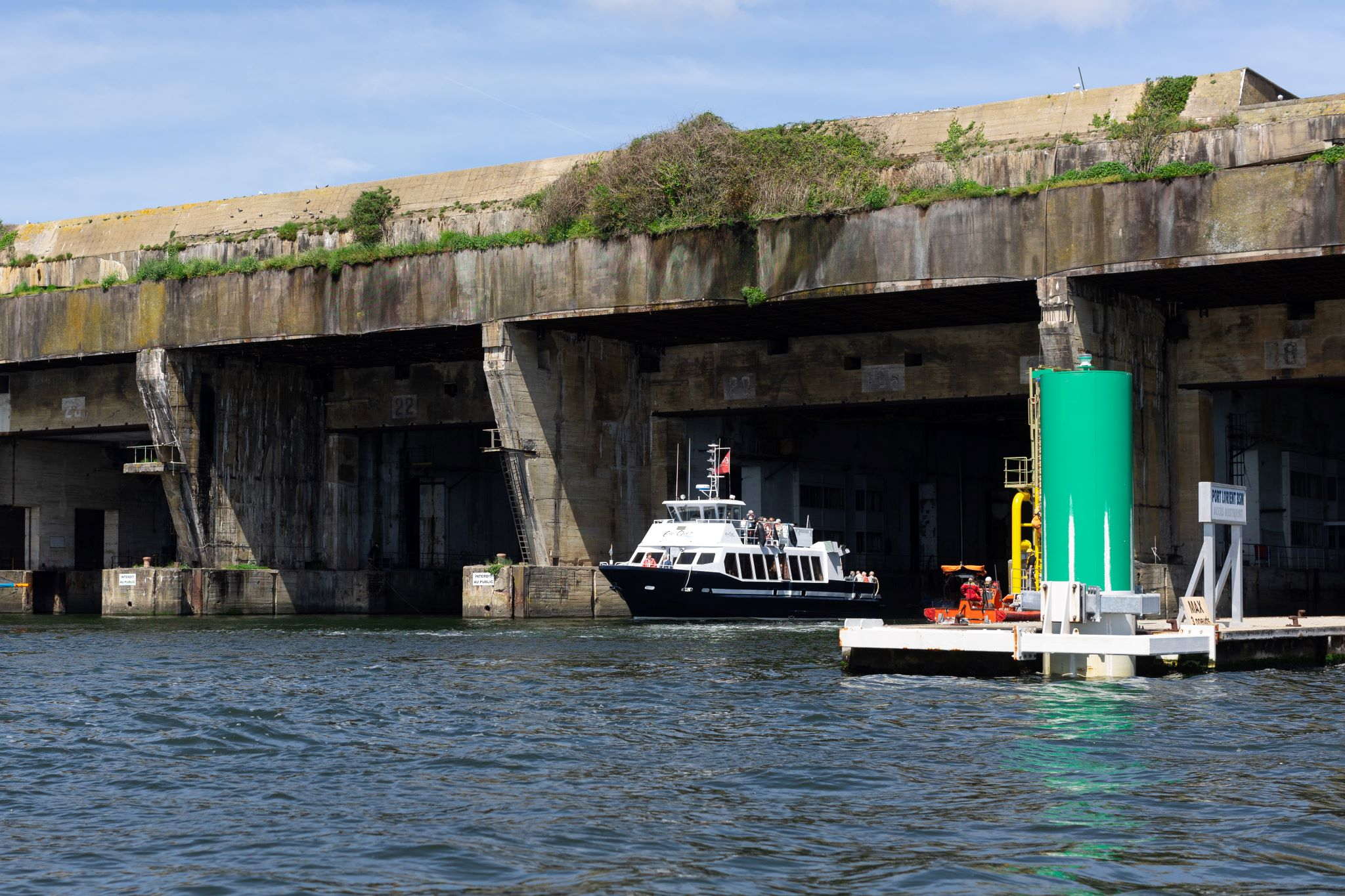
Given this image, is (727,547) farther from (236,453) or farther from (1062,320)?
(236,453)

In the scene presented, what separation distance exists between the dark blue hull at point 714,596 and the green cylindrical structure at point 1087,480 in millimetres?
25603

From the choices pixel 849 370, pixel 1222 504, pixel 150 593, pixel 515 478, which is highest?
pixel 849 370

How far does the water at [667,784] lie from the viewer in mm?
13219

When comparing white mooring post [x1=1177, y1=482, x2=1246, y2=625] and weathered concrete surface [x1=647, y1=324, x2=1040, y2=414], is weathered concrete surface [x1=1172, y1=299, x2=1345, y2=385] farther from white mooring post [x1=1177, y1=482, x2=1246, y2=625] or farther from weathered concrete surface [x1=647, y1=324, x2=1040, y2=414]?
white mooring post [x1=1177, y1=482, x2=1246, y2=625]

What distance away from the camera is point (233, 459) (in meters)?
61.8

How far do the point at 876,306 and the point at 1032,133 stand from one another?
9.74 m

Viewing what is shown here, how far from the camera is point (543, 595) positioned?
180ft

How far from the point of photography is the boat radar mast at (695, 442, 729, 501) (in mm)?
54750

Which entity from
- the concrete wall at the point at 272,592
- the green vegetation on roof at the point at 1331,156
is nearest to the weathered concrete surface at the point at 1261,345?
the green vegetation on roof at the point at 1331,156

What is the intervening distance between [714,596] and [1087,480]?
2703 centimetres

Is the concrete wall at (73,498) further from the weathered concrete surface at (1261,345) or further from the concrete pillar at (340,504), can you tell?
the weathered concrete surface at (1261,345)

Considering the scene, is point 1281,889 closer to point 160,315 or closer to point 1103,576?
point 1103,576

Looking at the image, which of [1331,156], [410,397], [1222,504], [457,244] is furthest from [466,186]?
[1222,504]

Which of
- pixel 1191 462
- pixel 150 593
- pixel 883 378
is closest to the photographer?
pixel 1191 462
